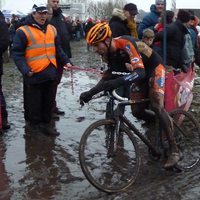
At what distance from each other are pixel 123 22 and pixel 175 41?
1.00 metres

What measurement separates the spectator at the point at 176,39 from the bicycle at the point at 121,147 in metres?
1.96

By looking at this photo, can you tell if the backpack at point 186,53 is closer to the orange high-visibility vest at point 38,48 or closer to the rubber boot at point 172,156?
the orange high-visibility vest at point 38,48

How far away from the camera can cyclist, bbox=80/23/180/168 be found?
440 cm

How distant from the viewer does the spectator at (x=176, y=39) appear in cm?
714

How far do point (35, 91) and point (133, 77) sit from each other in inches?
94.3

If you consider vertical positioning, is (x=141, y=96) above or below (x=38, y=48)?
below

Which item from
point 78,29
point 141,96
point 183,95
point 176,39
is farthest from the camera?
point 78,29

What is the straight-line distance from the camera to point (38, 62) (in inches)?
245

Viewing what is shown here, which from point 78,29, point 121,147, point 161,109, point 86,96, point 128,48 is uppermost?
point 128,48

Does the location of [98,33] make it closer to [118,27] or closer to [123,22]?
[118,27]

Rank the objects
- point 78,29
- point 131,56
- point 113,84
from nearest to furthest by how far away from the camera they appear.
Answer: point 113,84 < point 131,56 < point 78,29

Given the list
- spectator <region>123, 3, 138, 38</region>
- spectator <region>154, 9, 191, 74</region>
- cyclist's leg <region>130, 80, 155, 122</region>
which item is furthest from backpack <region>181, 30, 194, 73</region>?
cyclist's leg <region>130, 80, 155, 122</region>

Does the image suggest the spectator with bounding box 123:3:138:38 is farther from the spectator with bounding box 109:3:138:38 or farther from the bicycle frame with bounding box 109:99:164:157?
the bicycle frame with bounding box 109:99:164:157

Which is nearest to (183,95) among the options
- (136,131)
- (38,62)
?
(136,131)
